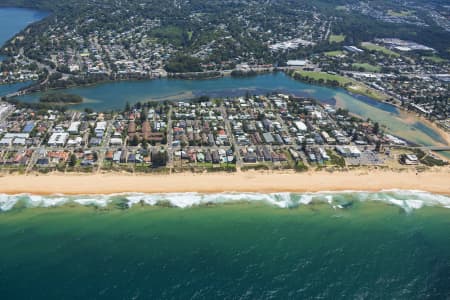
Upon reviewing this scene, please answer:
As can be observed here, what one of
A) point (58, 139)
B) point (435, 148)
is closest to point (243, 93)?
point (435, 148)

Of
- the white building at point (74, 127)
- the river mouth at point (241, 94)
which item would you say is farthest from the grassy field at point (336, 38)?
the white building at point (74, 127)

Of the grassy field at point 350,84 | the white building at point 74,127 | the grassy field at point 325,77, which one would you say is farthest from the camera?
the grassy field at point 325,77

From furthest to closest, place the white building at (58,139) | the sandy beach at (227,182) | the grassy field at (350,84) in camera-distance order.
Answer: the grassy field at (350,84) < the white building at (58,139) < the sandy beach at (227,182)

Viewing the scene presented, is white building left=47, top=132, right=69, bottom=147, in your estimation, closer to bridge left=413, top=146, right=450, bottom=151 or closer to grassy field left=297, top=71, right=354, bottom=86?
bridge left=413, top=146, right=450, bottom=151

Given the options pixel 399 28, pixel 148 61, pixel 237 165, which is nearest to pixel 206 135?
pixel 237 165

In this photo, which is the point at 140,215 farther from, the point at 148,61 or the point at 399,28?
the point at 399,28

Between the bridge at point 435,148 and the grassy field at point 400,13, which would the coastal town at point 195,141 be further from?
the grassy field at point 400,13

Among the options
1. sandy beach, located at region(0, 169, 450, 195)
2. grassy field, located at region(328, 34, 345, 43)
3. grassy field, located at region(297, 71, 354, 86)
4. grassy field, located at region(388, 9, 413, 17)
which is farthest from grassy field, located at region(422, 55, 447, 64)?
sandy beach, located at region(0, 169, 450, 195)

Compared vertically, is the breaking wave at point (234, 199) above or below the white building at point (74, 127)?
below
